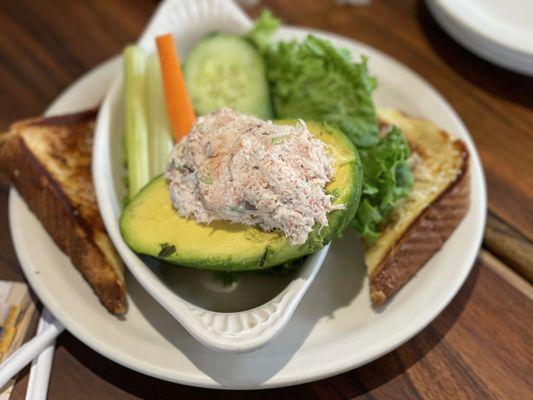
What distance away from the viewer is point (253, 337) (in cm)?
117

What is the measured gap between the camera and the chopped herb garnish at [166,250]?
1288mm

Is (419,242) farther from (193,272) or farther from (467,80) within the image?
(467,80)

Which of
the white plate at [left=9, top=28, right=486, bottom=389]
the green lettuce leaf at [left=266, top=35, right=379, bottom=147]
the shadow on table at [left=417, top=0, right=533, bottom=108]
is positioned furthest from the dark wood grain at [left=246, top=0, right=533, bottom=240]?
the green lettuce leaf at [left=266, top=35, right=379, bottom=147]

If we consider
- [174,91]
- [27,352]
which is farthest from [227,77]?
[27,352]

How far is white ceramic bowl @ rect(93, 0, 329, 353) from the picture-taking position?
1195 millimetres

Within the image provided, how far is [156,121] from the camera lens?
173 cm

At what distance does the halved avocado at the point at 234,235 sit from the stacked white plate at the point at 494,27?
1058mm

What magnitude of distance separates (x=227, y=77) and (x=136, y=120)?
1.11 feet

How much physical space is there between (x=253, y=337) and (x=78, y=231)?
2.11ft

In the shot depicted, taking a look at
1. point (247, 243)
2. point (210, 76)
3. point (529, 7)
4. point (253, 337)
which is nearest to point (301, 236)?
point (247, 243)

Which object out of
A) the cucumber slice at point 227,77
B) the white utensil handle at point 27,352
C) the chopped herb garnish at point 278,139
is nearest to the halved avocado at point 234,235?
the chopped herb garnish at point 278,139

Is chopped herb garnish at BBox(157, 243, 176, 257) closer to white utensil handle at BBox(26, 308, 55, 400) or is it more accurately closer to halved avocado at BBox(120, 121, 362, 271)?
halved avocado at BBox(120, 121, 362, 271)

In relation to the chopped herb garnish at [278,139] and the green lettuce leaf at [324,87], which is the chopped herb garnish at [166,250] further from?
the green lettuce leaf at [324,87]

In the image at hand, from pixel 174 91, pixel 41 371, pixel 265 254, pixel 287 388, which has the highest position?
pixel 174 91
